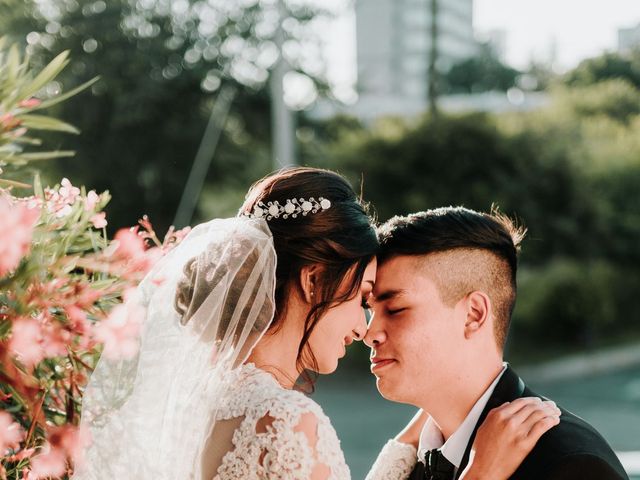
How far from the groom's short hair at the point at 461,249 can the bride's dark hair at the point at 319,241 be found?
0.71 ft

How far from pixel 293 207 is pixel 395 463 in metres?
0.95

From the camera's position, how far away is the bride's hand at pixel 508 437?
2059 millimetres

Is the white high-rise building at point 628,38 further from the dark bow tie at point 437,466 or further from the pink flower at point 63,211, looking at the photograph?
the pink flower at point 63,211

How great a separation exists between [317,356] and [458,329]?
0.49 meters

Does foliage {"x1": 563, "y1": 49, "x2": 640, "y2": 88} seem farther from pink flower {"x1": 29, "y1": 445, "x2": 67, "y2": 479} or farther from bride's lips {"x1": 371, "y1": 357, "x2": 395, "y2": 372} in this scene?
pink flower {"x1": 29, "y1": 445, "x2": 67, "y2": 479}

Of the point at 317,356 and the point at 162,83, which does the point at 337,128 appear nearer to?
the point at 162,83

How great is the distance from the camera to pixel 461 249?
2.47 m

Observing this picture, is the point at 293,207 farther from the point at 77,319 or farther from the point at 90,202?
the point at 77,319

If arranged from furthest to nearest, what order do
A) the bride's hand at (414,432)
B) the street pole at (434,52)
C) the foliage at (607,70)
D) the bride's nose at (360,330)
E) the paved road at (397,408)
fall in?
the foliage at (607,70) → the street pole at (434,52) → the paved road at (397,408) → the bride's hand at (414,432) → the bride's nose at (360,330)

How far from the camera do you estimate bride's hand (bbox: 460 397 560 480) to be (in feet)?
6.75

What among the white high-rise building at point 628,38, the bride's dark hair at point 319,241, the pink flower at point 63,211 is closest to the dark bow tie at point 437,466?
the bride's dark hair at point 319,241

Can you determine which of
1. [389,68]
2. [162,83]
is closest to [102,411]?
[162,83]

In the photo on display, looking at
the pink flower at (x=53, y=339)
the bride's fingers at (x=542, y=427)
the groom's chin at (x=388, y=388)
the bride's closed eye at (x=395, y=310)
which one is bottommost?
the groom's chin at (x=388, y=388)

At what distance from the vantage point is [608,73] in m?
27.5
